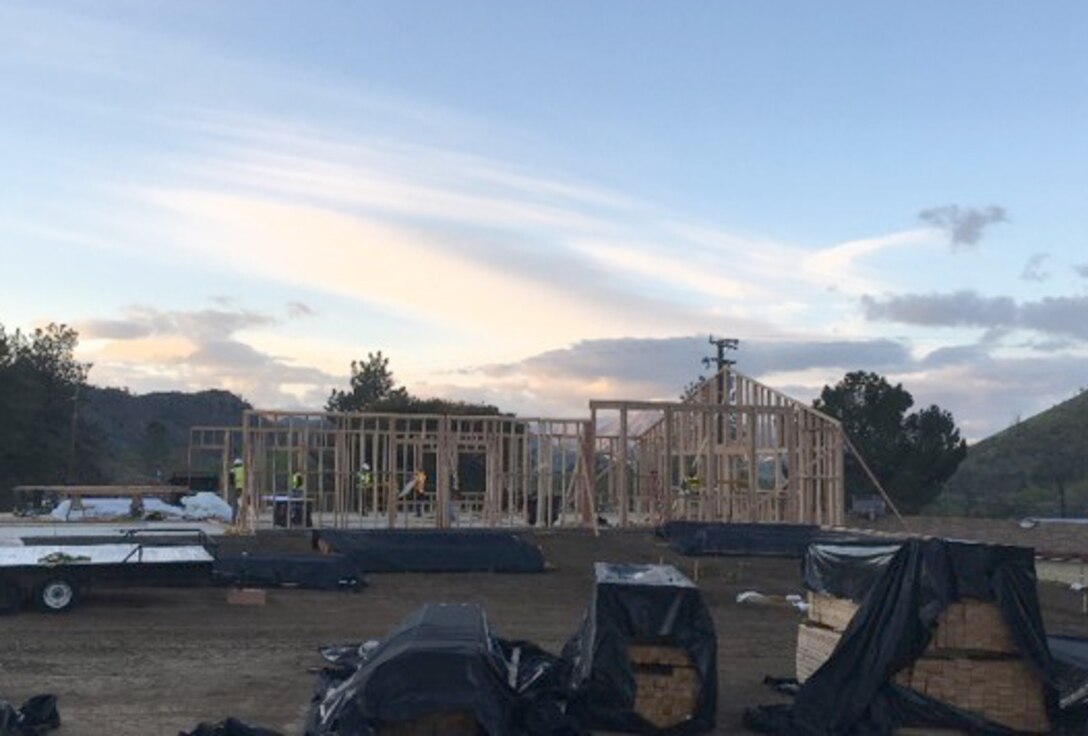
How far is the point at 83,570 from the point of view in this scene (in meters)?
16.4

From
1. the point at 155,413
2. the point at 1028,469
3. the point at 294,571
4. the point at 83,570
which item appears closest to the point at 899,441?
the point at 1028,469

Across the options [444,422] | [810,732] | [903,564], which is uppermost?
[444,422]

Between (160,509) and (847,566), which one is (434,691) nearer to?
(847,566)

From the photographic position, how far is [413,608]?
17.6 meters

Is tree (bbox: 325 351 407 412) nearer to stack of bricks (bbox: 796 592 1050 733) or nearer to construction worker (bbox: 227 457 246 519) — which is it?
construction worker (bbox: 227 457 246 519)

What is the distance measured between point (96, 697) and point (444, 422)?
18812 millimetres

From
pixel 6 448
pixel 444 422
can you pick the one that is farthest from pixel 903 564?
pixel 6 448

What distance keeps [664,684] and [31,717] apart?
487cm

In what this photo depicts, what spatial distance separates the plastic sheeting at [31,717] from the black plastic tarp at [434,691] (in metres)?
2.06

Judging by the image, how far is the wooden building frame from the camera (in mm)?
30203

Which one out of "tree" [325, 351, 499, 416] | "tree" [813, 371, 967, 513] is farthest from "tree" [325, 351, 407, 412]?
"tree" [813, 371, 967, 513]

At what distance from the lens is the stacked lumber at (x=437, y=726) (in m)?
8.10

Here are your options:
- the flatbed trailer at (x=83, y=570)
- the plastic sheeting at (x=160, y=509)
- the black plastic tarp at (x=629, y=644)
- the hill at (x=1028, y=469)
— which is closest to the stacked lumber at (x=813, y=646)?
the black plastic tarp at (x=629, y=644)

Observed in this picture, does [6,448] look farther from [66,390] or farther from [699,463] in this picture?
[699,463]
